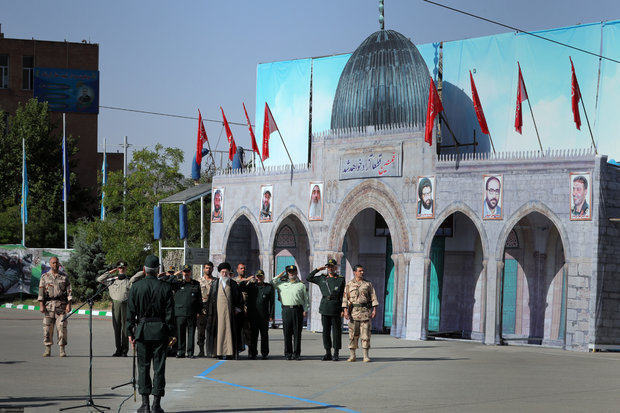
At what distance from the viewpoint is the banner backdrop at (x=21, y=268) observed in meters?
40.2

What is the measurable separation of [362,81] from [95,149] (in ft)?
114

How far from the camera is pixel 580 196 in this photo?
22266 millimetres

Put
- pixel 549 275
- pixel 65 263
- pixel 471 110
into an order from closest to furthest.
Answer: pixel 549 275
pixel 471 110
pixel 65 263

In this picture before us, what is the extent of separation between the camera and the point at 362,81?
1105 inches

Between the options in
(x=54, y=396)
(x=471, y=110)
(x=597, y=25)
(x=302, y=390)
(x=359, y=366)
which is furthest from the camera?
(x=471, y=110)

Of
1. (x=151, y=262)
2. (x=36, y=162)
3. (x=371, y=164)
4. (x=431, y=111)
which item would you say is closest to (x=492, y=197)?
(x=431, y=111)

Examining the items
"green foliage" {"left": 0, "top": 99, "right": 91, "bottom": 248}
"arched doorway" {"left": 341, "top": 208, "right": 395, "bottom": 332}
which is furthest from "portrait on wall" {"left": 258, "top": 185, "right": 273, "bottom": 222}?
"green foliage" {"left": 0, "top": 99, "right": 91, "bottom": 248}

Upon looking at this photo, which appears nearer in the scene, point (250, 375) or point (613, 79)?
point (250, 375)

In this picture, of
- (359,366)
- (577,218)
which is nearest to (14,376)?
(359,366)

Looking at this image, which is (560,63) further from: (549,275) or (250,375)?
(250,375)

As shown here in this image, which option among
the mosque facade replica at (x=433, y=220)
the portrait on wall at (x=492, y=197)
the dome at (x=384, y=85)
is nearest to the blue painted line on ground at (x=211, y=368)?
the mosque facade replica at (x=433, y=220)

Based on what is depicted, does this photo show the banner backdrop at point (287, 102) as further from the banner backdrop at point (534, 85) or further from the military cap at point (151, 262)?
the military cap at point (151, 262)

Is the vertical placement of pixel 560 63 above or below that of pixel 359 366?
above

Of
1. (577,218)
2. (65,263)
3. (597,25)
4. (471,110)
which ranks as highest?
(597,25)
